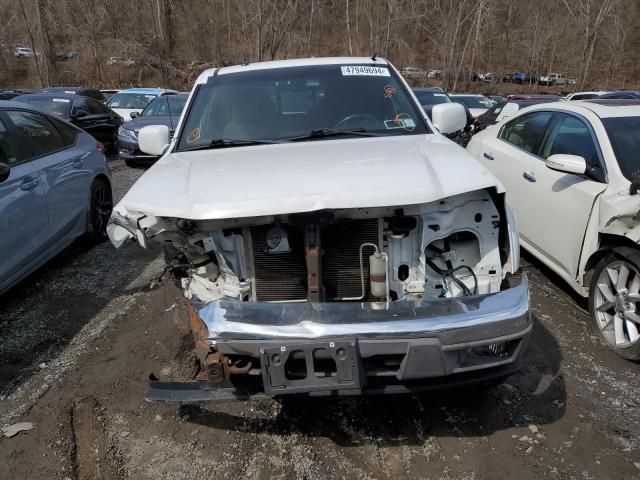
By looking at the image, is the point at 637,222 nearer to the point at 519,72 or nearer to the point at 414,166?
the point at 414,166

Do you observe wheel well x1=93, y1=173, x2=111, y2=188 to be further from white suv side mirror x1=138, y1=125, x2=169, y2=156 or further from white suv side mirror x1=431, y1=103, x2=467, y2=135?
white suv side mirror x1=431, y1=103, x2=467, y2=135

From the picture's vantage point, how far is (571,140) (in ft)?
14.4

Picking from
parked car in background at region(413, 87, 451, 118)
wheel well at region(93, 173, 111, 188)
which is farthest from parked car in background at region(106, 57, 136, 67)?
wheel well at region(93, 173, 111, 188)

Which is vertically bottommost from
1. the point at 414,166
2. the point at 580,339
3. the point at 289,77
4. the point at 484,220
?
the point at 580,339

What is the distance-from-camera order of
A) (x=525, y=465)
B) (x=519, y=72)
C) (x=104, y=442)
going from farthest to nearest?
(x=519, y=72), (x=104, y=442), (x=525, y=465)

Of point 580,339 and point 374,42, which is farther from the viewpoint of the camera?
point 374,42

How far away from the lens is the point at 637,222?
3369mm

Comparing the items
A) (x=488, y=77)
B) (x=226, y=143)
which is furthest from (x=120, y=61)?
(x=226, y=143)

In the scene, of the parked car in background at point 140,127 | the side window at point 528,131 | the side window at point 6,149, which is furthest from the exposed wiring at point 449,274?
the parked car in background at point 140,127

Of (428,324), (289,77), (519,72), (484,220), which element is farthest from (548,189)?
(519,72)

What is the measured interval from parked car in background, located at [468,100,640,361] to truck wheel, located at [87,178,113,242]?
452 centimetres

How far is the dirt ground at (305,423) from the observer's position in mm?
2580

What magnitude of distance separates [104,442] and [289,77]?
281cm

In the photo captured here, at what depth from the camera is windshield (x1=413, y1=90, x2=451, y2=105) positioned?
13.6m
